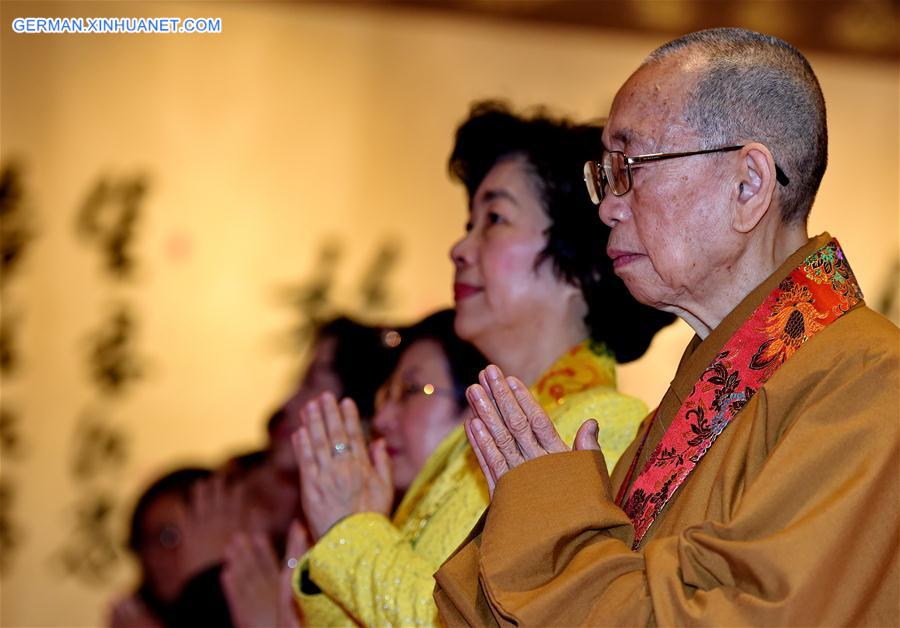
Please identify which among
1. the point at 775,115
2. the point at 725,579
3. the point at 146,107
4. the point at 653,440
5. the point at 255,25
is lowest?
the point at 725,579

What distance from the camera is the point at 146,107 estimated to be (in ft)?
15.6

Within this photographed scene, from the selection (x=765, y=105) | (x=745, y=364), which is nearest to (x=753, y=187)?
(x=765, y=105)

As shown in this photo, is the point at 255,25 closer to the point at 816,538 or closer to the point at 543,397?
the point at 543,397

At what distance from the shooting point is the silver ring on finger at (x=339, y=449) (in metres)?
2.00

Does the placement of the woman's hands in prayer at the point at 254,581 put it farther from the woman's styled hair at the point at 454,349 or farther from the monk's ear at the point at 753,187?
the monk's ear at the point at 753,187

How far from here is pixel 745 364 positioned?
1416 millimetres

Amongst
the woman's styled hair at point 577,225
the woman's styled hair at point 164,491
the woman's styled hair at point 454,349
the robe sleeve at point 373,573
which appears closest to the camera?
the robe sleeve at point 373,573

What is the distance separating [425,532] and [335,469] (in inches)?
6.9

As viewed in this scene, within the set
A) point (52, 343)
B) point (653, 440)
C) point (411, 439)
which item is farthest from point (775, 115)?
point (52, 343)

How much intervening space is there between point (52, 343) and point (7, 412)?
30cm

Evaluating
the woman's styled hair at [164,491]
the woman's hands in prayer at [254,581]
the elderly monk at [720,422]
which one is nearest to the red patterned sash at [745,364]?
the elderly monk at [720,422]

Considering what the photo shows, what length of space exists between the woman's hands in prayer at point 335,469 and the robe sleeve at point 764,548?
610mm

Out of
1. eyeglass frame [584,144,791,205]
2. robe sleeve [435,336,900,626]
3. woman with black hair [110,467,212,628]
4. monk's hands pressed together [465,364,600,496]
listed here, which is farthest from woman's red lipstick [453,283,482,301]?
woman with black hair [110,467,212,628]

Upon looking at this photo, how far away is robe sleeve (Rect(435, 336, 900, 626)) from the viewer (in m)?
1.19
